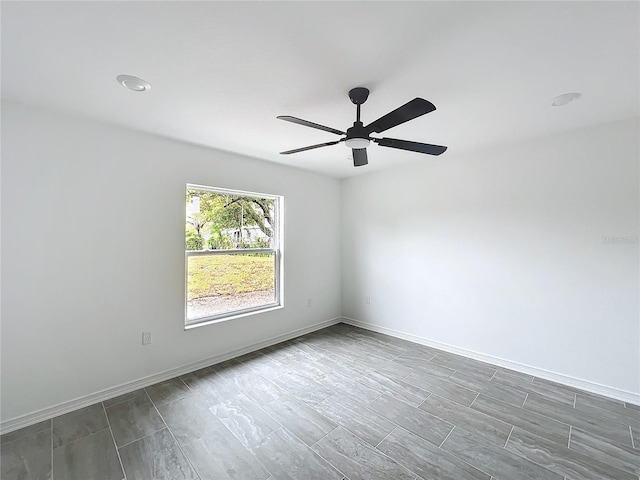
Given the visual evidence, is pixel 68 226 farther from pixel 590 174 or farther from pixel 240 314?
pixel 590 174

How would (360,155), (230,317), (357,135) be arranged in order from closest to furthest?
(357,135) → (360,155) → (230,317)

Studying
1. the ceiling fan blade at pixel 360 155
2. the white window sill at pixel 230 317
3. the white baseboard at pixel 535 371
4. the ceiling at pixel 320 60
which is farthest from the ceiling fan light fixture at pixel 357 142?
the white baseboard at pixel 535 371

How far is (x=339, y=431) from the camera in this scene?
2053 mm

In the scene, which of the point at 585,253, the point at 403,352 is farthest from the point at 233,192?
the point at 585,253

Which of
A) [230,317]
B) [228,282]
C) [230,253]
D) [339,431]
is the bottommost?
[339,431]

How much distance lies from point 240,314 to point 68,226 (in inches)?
77.2

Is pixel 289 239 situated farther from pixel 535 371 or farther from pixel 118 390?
pixel 535 371

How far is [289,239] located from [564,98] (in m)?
3.22

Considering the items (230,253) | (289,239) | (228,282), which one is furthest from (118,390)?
(289,239)

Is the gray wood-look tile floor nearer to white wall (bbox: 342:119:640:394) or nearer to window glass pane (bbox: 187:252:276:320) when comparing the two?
white wall (bbox: 342:119:640:394)

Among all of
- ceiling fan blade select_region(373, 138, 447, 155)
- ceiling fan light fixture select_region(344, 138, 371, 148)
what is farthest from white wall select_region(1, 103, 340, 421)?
ceiling fan blade select_region(373, 138, 447, 155)

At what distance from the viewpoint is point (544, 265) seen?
2869 mm

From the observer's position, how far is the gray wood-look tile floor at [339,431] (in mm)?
1714

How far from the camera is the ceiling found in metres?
1.31
